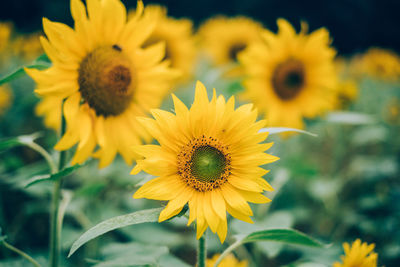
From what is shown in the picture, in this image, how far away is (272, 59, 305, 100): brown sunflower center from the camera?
207 cm

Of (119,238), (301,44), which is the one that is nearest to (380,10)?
(301,44)

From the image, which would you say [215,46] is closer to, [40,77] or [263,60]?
[263,60]

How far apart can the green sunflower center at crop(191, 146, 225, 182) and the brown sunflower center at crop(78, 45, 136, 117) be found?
45 centimetres

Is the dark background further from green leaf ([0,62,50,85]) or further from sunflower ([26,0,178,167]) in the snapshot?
green leaf ([0,62,50,85])

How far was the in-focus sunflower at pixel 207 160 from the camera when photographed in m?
0.89

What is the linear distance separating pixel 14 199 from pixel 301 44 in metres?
2.24

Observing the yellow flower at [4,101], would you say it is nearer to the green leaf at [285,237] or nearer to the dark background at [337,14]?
the green leaf at [285,237]

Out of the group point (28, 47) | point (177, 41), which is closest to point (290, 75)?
point (177, 41)

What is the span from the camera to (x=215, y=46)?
2994mm

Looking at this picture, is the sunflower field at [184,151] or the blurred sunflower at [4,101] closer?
the sunflower field at [184,151]

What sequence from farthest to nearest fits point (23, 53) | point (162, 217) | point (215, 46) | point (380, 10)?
point (380, 10) → point (23, 53) → point (215, 46) → point (162, 217)

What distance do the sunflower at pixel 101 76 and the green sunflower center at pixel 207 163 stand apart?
379 mm

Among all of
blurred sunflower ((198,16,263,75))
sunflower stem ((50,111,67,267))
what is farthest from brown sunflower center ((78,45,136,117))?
blurred sunflower ((198,16,263,75))

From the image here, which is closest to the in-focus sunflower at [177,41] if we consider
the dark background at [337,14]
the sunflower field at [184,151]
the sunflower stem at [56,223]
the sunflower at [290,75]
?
the sunflower field at [184,151]
